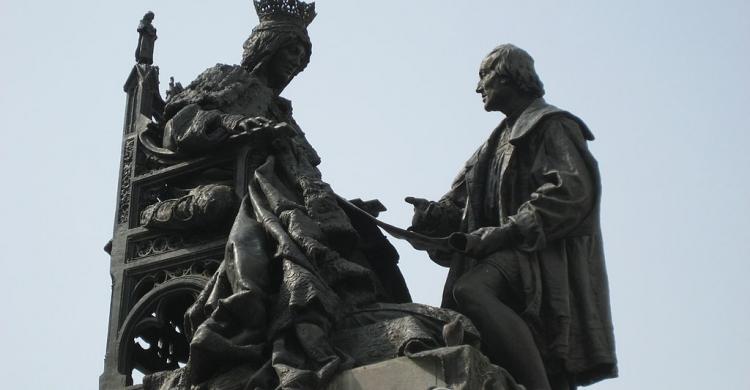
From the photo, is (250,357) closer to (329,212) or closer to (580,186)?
(329,212)

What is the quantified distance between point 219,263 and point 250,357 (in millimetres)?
1664

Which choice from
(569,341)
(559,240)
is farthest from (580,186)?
(569,341)

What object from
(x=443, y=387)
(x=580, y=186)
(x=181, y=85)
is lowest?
(x=443, y=387)

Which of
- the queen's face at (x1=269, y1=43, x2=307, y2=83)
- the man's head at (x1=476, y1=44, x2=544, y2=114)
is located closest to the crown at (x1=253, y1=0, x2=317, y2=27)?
the queen's face at (x1=269, y1=43, x2=307, y2=83)

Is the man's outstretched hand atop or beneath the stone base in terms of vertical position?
atop

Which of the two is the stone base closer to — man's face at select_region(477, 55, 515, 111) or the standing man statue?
the standing man statue

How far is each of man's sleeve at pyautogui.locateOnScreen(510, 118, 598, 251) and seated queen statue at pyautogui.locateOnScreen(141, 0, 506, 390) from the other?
98cm

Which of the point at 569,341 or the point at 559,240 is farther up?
the point at 559,240

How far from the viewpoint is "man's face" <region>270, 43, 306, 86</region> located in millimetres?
13133

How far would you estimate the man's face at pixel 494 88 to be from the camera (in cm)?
1173

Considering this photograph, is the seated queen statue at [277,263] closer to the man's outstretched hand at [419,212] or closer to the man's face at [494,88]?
the man's outstretched hand at [419,212]

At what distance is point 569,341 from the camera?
10.9 metres

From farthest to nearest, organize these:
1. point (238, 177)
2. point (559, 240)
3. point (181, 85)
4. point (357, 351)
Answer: point (181, 85) < point (238, 177) < point (559, 240) < point (357, 351)

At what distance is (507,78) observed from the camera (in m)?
11.7
